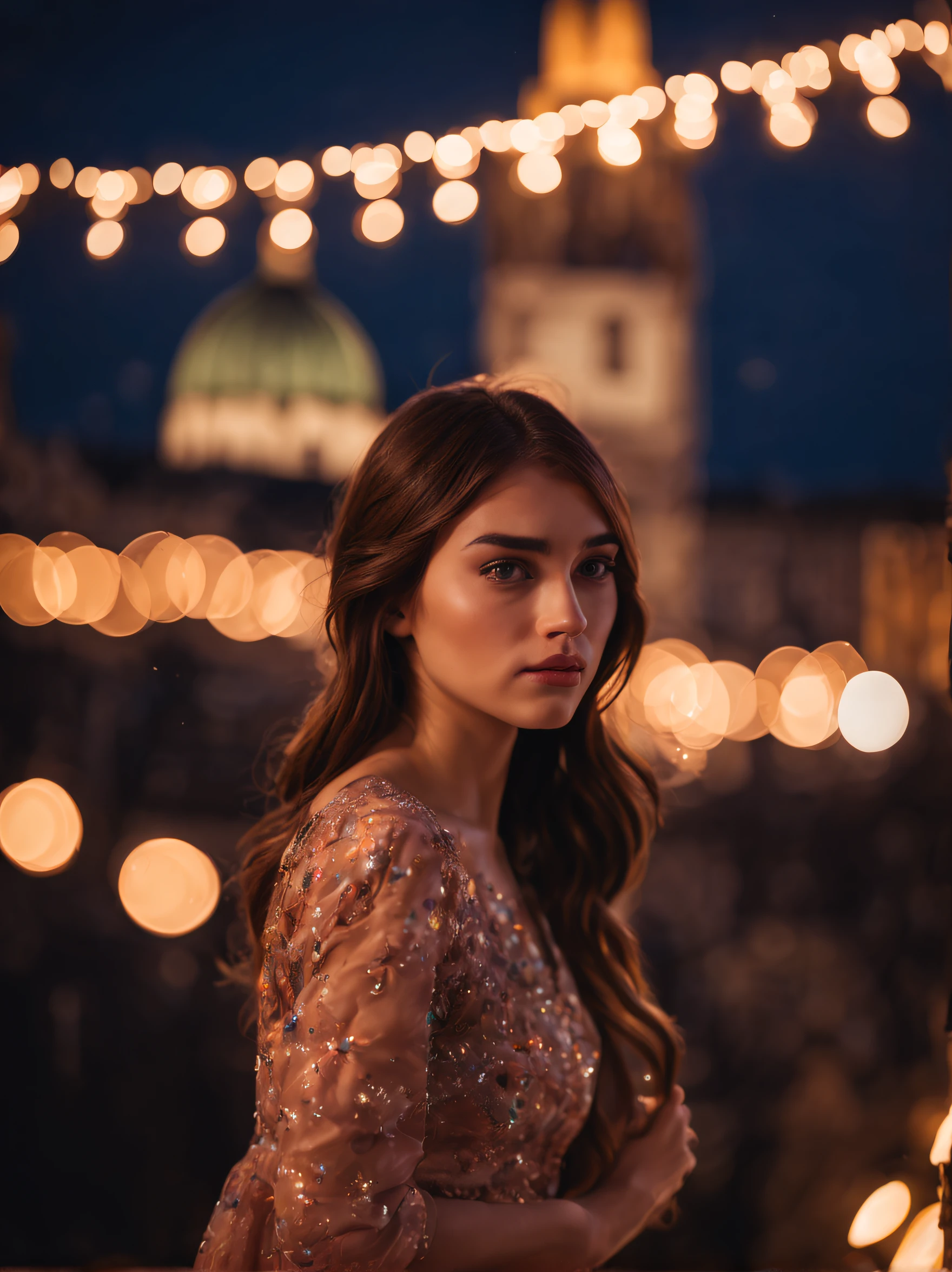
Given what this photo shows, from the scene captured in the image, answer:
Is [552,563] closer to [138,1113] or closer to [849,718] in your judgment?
[138,1113]

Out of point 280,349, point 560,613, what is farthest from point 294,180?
point 280,349

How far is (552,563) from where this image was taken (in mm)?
933

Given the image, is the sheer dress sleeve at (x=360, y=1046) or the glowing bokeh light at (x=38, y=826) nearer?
the sheer dress sleeve at (x=360, y=1046)

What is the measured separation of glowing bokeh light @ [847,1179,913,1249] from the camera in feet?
8.32

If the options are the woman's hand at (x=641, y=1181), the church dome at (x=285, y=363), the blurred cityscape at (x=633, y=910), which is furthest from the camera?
the church dome at (x=285, y=363)

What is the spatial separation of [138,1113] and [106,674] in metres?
1.46

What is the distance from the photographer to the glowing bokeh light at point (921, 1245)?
78.7 inches

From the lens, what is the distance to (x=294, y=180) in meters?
2.09

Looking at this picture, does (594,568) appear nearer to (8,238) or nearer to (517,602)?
(517,602)

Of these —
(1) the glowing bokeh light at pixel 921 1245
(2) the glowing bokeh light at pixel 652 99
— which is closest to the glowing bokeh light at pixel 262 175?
(2) the glowing bokeh light at pixel 652 99

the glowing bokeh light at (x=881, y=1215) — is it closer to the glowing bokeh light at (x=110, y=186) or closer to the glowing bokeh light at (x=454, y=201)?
the glowing bokeh light at (x=454, y=201)

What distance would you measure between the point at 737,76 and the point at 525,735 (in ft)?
5.55

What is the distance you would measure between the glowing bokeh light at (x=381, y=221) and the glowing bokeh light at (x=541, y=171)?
12.9 inches

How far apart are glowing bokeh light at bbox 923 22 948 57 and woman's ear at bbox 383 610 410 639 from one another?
1746mm
